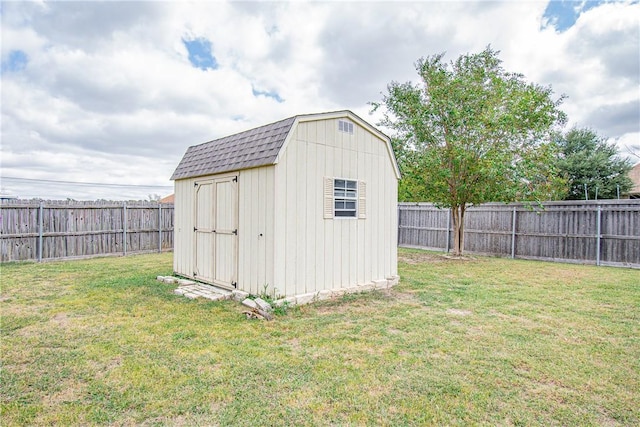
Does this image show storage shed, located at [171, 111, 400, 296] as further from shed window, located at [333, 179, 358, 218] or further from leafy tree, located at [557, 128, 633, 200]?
leafy tree, located at [557, 128, 633, 200]

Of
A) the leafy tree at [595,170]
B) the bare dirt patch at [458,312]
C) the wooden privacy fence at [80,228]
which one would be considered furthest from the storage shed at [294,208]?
the leafy tree at [595,170]

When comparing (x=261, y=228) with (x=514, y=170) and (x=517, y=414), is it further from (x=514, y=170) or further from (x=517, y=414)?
(x=514, y=170)

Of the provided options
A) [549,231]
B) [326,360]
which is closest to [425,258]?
[549,231]

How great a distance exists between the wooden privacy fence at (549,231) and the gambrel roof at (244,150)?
643 cm

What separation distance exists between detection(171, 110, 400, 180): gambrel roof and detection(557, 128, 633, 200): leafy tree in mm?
15362

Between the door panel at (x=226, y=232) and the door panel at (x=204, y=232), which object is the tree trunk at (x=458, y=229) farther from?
the door panel at (x=204, y=232)

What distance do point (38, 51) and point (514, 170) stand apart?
1255cm

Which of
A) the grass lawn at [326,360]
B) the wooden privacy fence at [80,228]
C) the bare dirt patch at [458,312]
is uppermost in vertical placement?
the wooden privacy fence at [80,228]

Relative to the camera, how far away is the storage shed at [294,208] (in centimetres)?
508

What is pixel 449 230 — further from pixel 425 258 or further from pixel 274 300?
pixel 274 300

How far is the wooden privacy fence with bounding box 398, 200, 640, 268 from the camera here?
892cm

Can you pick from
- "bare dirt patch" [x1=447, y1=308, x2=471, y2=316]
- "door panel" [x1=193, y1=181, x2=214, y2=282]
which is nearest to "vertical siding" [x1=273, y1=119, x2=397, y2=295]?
"bare dirt patch" [x1=447, y1=308, x2=471, y2=316]

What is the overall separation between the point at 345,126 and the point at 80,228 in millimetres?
8880

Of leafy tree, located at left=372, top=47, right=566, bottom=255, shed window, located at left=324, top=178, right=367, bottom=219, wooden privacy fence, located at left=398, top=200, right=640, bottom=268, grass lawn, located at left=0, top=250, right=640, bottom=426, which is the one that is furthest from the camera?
leafy tree, located at left=372, top=47, right=566, bottom=255
